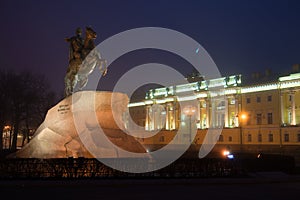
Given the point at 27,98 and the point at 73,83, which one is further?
the point at 27,98

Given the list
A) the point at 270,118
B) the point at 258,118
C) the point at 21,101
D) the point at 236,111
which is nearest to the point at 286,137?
the point at 270,118

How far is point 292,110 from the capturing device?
233 ft

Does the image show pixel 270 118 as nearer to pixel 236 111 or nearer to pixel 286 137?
pixel 286 137

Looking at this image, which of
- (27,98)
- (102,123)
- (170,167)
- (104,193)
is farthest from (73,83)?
(27,98)

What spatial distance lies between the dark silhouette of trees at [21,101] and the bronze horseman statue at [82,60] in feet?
78.2

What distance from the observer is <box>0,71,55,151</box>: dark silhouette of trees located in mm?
46281

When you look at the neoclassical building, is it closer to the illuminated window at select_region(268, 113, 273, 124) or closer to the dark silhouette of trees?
the illuminated window at select_region(268, 113, 273, 124)

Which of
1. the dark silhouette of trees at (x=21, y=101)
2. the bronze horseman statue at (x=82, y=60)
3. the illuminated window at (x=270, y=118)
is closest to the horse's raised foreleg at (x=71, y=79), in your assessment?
the bronze horseman statue at (x=82, y=60)

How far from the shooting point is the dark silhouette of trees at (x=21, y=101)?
152ft

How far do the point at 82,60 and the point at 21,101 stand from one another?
1058 inches

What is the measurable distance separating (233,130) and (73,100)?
60.4m

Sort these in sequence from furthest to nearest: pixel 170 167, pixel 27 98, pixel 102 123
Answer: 1. pixel 27 98
2. pixel 102 123
3. pixel 170 167

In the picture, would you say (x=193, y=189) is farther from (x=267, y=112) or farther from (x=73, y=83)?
(x=267, y=112)

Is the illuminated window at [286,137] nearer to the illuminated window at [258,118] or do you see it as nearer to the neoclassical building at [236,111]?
the neoclassical building at [236,111]
